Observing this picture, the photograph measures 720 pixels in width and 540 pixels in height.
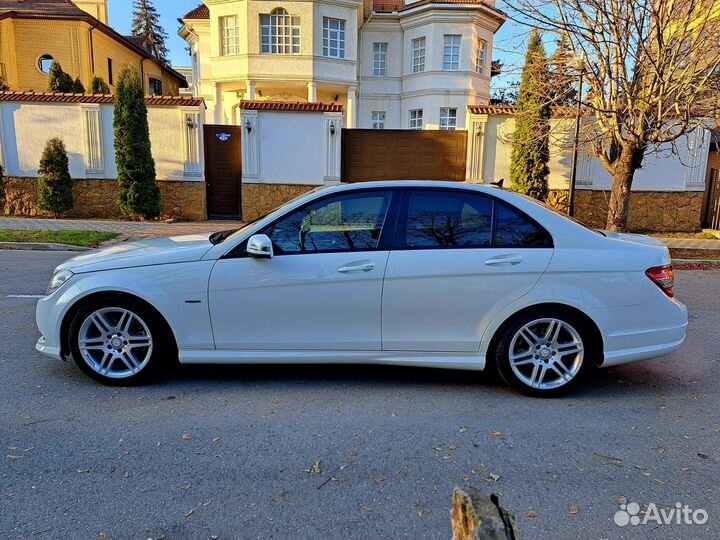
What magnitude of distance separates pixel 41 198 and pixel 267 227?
13830 mm

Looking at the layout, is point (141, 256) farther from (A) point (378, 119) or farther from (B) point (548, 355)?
(A) point (378, 119)

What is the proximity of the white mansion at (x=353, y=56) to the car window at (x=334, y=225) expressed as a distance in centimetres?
2064

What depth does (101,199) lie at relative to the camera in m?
15.5

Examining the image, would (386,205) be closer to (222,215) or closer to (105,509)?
(105,509)

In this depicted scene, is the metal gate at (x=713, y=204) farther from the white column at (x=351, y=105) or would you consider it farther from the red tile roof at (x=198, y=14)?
the red tile roof at (x=198, y=14)

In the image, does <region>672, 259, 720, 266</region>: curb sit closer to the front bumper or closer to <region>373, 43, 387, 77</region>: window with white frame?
the front bumper

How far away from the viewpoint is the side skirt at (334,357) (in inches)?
152

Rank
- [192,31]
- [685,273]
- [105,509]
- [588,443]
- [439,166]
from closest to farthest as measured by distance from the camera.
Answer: [105,509]
[588,443]
[685,273]
[439,166]
[192,31]

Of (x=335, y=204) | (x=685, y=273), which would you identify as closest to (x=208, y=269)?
(x=335, y=204)

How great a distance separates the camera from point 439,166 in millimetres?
15734

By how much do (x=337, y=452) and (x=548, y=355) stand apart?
1.83 m

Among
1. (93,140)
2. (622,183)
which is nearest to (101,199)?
(93,140)

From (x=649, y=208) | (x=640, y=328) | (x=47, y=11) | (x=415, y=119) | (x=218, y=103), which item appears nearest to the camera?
(x=640, y=328)

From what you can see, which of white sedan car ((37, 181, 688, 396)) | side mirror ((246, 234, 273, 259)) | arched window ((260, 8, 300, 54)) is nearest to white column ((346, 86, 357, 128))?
arched window ((260, 8, 300, 54))
